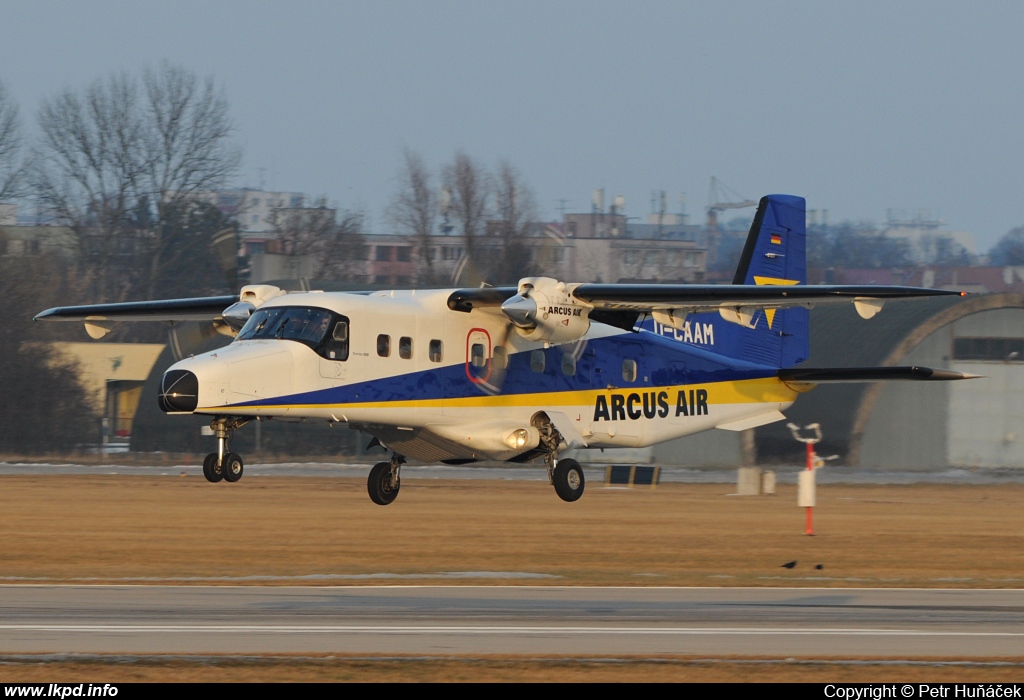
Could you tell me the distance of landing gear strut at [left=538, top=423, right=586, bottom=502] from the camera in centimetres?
2170

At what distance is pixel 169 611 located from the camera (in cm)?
1902

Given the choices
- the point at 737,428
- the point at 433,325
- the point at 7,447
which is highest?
the point at 433,325

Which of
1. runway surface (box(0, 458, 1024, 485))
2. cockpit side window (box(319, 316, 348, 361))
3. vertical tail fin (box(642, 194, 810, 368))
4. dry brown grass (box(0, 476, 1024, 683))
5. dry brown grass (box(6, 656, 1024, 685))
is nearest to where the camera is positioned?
dry brown grass (box(6, 656, 1024, 685))

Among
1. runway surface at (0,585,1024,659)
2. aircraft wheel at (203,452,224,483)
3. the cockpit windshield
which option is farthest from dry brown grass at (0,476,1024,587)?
aircraft wheel at (203,452,224,483)

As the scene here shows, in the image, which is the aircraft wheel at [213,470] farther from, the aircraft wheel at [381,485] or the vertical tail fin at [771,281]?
the vertical tail fin at [771,281]

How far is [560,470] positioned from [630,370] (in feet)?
8.14

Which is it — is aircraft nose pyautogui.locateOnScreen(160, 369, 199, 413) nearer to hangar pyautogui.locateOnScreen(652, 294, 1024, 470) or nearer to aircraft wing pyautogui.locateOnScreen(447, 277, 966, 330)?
aircraft wing pyautogui.locateOnScreen(447, 277, 966, 330)

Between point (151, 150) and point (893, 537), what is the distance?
5545 centimetres

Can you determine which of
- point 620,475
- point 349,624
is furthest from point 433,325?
point 620,475

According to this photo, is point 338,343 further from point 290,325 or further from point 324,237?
point 324,237

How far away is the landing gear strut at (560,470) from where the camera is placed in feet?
71.2

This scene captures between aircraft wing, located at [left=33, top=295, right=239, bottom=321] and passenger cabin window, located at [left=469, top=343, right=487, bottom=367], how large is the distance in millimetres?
4391

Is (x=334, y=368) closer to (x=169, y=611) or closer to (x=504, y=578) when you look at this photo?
(x=169, y=611)

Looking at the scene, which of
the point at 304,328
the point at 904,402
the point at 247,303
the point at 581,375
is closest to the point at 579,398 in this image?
the point at 581,375
